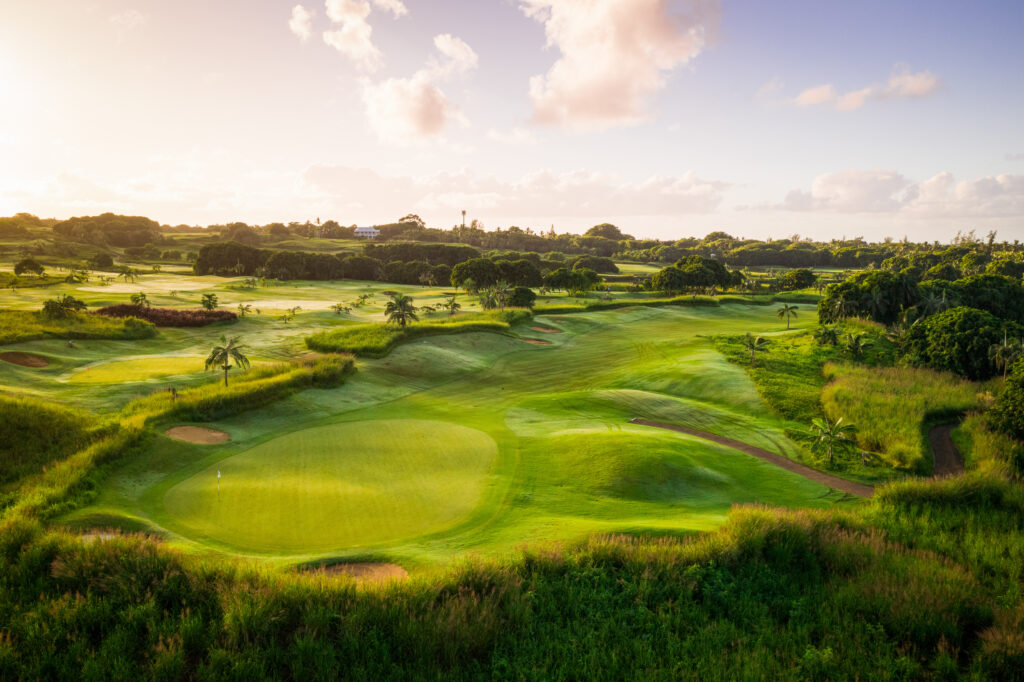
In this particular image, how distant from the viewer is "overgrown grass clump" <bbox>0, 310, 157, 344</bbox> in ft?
148

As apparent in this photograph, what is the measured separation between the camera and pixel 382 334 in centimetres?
5706

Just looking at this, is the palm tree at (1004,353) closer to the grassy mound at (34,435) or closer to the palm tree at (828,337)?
the palm tree at (828,337)

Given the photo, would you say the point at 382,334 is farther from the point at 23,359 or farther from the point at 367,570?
the point at 367,570

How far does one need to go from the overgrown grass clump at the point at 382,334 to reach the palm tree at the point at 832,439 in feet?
131

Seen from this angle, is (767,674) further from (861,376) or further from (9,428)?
(861,376)

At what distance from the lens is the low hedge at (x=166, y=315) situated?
6178 centimetres

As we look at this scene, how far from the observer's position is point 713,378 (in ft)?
157

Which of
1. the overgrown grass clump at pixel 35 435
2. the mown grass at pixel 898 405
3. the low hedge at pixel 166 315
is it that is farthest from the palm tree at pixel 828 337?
the low hedge at pixel 166 315

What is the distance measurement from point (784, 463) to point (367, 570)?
88.1 feet

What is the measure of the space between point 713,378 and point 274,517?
4141cm

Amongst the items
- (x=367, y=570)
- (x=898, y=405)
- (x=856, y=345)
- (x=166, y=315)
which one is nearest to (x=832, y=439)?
(x=898, y=405)

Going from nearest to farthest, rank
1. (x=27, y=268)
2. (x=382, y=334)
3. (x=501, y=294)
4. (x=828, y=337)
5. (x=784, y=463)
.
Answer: (x=784, y=463)
(x=382, y=334)
(x=828, y=337)
(x=501, y=294)
(x=27, y=268)

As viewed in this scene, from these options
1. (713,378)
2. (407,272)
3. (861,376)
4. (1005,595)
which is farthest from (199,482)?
(407,272)

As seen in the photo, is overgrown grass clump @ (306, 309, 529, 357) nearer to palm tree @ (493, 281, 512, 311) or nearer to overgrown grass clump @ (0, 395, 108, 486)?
palm tree @ (493, 281, 512, 311)
